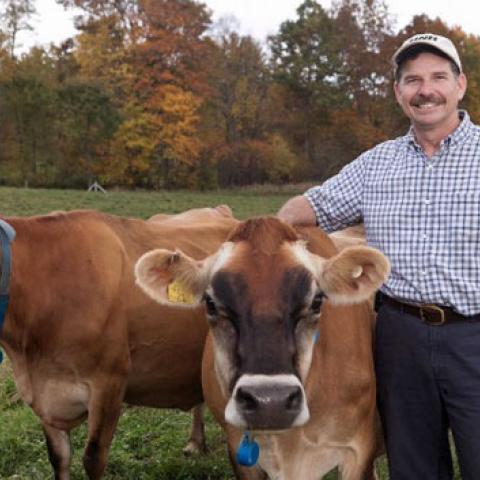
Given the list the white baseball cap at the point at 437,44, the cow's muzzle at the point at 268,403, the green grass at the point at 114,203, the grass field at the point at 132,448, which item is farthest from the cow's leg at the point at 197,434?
the green grass at the point at 114,203

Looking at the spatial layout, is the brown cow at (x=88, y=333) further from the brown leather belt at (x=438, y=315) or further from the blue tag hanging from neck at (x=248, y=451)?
the brown leather belt at (x=438, y=315)

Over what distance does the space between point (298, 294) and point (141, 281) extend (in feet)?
2.44

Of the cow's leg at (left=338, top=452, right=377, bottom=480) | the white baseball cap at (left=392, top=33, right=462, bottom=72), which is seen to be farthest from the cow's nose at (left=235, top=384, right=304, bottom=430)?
the white baseball cap at (left=392, top=33, right=462, bottom=72)

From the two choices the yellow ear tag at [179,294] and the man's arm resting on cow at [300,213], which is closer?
the yellow ear tag at [179,294]

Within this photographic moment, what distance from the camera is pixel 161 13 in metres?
40.5

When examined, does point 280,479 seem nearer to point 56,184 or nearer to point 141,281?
point 141,281

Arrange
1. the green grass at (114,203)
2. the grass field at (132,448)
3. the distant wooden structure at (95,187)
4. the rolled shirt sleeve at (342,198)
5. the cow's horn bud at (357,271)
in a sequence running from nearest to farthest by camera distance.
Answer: the cow's horn bud at (357,271) < the rolled shirt sleeve at (342,198) < the grass field at (132,448) < the green grass at (114,203) < the distant wooden structure at (95,187)

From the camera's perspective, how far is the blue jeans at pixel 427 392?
3227 mm

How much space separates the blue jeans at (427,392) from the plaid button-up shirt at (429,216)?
13cm

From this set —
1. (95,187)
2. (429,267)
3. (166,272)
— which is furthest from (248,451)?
(95,187)

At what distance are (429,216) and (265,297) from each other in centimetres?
97

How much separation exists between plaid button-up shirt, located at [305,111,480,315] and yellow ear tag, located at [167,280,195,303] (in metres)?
0.99

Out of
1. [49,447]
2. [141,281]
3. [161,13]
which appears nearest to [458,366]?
[141,281]

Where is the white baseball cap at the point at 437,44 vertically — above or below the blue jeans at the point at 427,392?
above
